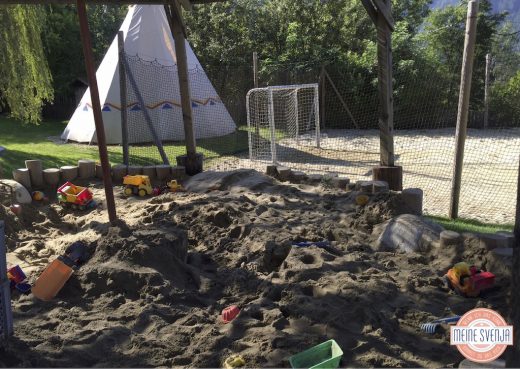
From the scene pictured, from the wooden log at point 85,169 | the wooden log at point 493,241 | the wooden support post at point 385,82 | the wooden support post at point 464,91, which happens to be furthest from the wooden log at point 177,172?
the wooden log at point 493,241

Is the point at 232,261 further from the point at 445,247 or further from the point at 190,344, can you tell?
the point at 445,247

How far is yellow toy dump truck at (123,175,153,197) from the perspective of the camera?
260 inches

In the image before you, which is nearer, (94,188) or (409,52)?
(94,188)

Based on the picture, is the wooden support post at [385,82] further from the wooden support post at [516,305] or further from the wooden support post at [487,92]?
the wooden support post at [487,92]

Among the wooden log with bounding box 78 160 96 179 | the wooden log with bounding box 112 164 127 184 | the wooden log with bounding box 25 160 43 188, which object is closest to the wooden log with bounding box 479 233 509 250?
the wooden log with bounding box 112 164 127 184

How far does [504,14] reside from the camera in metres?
18.9

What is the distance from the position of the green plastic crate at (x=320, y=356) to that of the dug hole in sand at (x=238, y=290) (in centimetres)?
10

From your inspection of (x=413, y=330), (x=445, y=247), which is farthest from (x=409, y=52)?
(x=413, y=330)

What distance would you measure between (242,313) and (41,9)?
9.58 metres

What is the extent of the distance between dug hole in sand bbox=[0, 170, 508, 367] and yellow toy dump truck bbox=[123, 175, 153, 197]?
934mm

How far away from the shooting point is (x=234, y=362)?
2.85 metres

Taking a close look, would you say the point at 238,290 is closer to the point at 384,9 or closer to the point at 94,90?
the point at 94,90

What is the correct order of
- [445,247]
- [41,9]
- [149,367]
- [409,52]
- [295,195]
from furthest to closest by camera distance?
[409,52]
[41,9]
[295,195]
[445,247]
[149,367]

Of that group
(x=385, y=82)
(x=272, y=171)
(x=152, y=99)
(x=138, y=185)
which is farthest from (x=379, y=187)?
(x=152, y=99)
